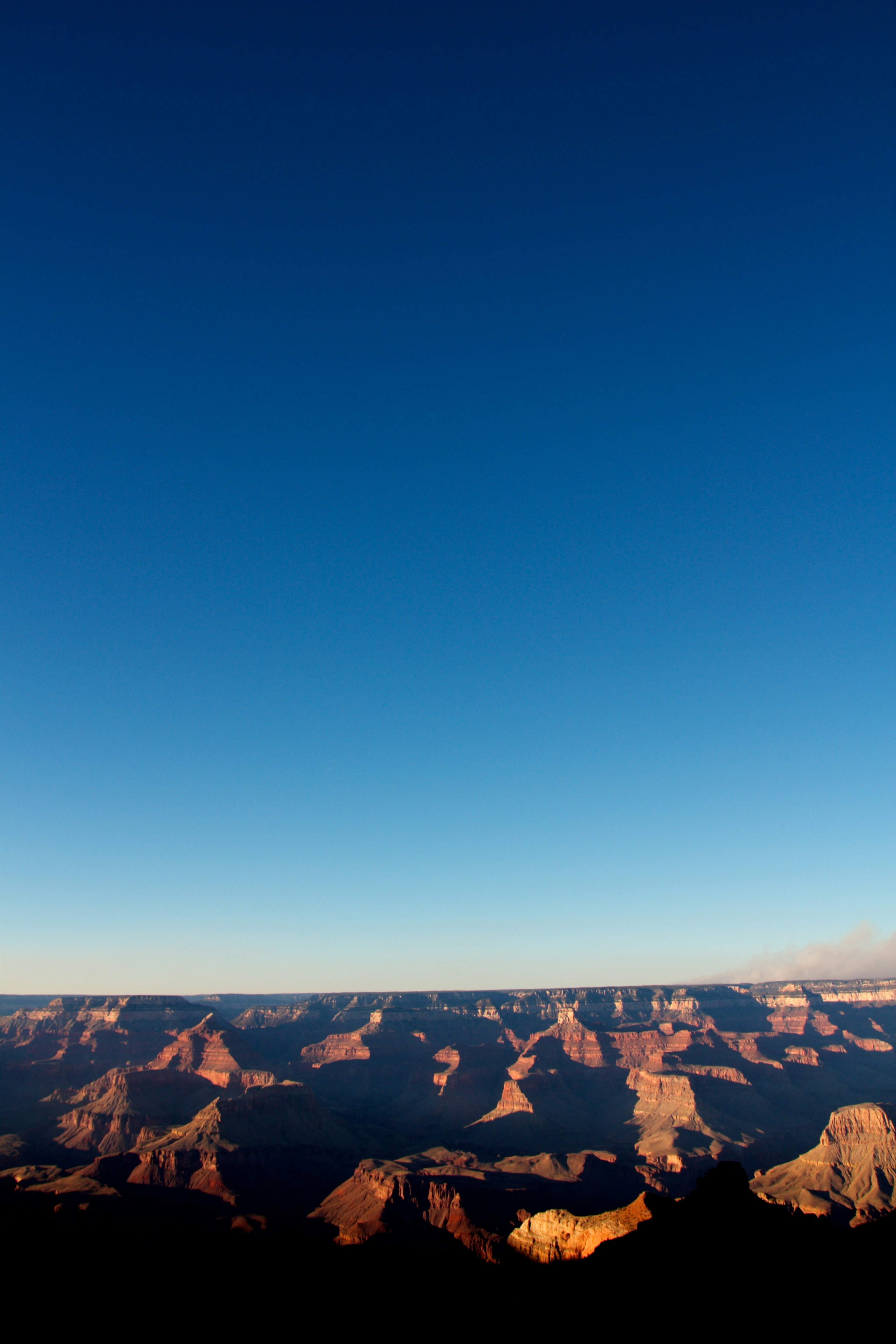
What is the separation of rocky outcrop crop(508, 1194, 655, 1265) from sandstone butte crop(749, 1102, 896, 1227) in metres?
66.7

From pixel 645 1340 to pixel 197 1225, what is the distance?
3250 inches

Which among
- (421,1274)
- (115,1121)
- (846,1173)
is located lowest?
(846,1173)

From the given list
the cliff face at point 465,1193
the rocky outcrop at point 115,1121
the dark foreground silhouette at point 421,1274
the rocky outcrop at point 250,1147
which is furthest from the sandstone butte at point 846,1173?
the rocky outcrop at point 115,1121

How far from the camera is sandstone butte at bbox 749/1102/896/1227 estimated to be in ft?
401

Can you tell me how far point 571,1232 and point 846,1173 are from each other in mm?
103469

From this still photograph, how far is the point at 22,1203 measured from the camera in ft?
322

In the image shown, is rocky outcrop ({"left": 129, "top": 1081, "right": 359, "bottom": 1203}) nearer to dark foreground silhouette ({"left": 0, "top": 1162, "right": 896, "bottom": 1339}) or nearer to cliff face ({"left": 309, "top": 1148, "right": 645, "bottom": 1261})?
cliff face ({"left": 309, "top": 1148, "right": 645, "bottom": 1261})

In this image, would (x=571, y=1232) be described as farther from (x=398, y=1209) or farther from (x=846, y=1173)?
(x=846, y=1173)

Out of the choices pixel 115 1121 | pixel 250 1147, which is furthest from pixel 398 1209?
pixel 115 1121

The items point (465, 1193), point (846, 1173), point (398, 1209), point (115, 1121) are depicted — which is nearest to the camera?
point (398, 1209)

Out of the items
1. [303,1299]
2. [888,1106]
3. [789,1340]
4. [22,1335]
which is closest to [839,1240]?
[789,1340]

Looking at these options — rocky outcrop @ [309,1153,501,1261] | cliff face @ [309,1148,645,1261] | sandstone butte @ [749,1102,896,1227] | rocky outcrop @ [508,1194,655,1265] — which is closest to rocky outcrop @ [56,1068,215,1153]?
cliff face @ [309,1148,645,1261]

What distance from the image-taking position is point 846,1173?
138125mm

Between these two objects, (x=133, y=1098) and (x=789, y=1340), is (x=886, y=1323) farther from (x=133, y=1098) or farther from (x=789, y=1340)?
(x=133, y=1098)
